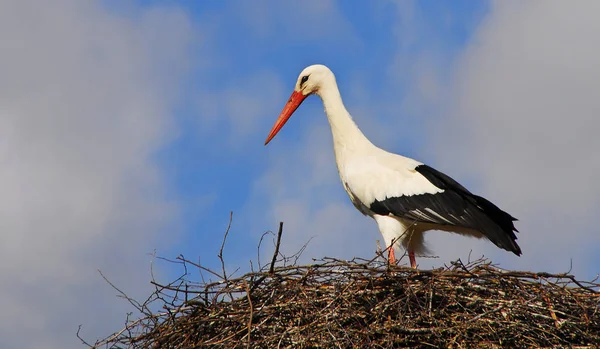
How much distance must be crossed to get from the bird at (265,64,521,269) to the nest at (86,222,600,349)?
3.65 ft

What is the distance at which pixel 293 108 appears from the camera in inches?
346

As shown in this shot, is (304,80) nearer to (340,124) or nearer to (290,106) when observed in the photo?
(290,106)

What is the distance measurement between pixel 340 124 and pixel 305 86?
61 centimetres

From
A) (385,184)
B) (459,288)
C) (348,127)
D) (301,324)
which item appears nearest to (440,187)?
(385,184)

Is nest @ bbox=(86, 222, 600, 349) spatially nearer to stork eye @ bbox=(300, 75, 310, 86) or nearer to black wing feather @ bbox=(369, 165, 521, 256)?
black wing feather @ bbox=(369, 165, 521, 256)

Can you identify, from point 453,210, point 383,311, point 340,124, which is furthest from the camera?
point 340,124

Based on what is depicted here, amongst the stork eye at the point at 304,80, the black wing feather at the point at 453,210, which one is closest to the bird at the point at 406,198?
the black wing feather at the point at 453,210

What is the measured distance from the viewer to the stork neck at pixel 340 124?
8.22 m

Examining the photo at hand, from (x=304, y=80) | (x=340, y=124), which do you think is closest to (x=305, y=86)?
(x=304, y=80)

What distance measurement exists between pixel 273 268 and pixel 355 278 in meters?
0.55

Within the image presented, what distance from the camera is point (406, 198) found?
25.2 ft

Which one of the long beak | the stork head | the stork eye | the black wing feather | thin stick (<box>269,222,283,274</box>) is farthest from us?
the long beak

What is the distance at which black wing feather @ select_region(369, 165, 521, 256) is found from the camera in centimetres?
734

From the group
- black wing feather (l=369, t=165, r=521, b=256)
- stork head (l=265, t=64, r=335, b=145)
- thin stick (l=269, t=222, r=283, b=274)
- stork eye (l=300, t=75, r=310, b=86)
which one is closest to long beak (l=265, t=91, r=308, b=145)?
stork head (l=265, t=64, r=335, b=145)
